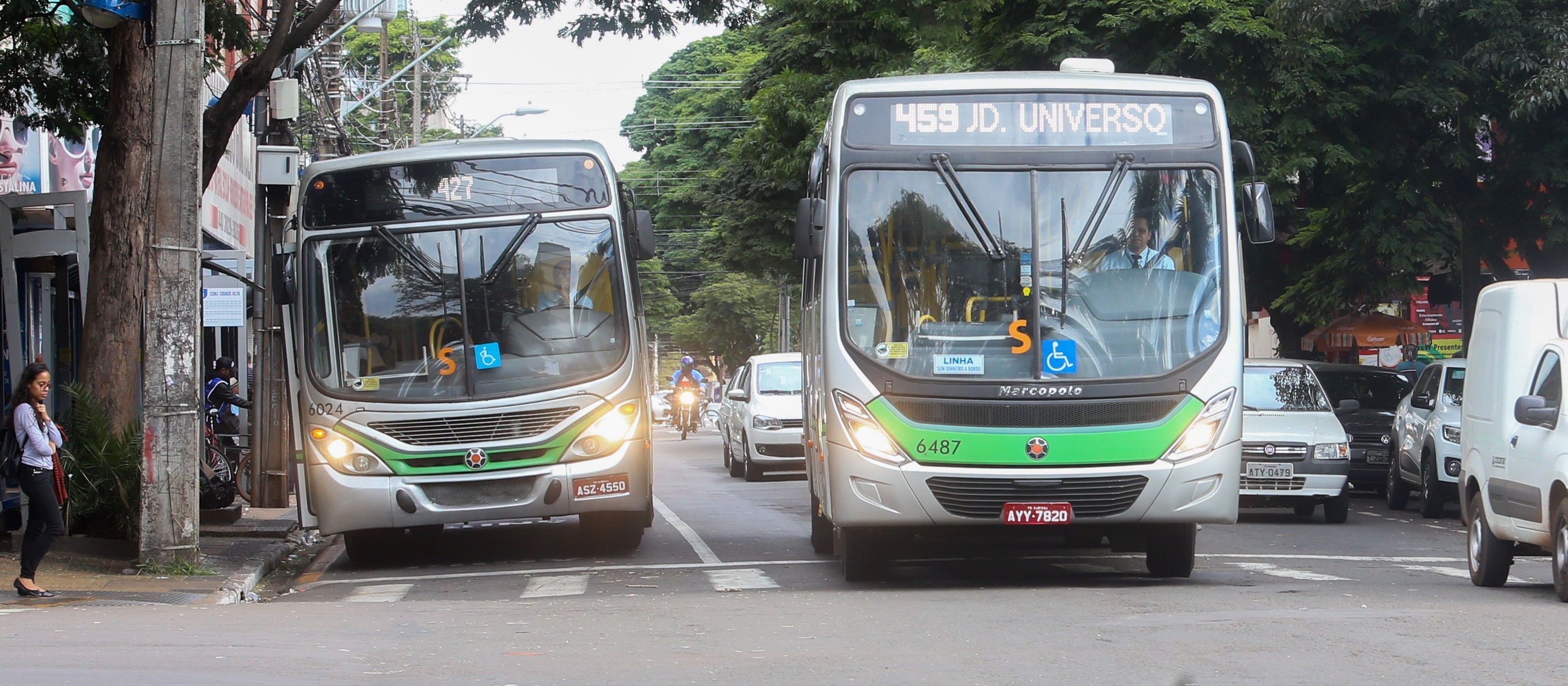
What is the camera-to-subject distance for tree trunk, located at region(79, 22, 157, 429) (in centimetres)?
1384

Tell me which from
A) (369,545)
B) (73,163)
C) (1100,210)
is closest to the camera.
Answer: (1100,210)

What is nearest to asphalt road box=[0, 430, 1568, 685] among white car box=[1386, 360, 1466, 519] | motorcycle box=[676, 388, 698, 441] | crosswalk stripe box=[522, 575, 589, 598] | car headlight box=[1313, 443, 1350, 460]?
crosswalk stripe box=[522, 575, 589, 598]

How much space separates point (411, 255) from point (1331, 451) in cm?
942

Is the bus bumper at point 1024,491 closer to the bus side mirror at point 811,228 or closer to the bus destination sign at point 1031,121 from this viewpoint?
the bus side mirror at point 811,228

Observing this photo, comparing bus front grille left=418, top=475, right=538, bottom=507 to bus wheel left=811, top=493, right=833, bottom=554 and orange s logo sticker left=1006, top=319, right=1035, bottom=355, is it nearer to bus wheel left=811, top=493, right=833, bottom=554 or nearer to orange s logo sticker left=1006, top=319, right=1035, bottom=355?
bus wheel left=811, top=493, right=833, bottom=554

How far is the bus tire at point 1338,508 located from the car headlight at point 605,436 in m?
8.25

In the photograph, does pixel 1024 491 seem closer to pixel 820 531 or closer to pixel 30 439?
pixel 820 531

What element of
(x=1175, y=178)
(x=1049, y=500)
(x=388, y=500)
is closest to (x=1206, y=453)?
(x=1049, y=500)

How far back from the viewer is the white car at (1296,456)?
1762 centimetres

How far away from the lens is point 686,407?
150 feet

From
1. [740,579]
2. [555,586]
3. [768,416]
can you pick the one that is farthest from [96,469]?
[768,416]

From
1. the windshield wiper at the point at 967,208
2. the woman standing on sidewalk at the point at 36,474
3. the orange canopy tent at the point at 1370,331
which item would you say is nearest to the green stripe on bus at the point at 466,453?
the woman standing on sidewalk at the point at 36,474

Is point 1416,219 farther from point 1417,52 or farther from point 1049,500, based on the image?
point 1049,500

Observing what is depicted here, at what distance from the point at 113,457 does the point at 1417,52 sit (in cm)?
1615
